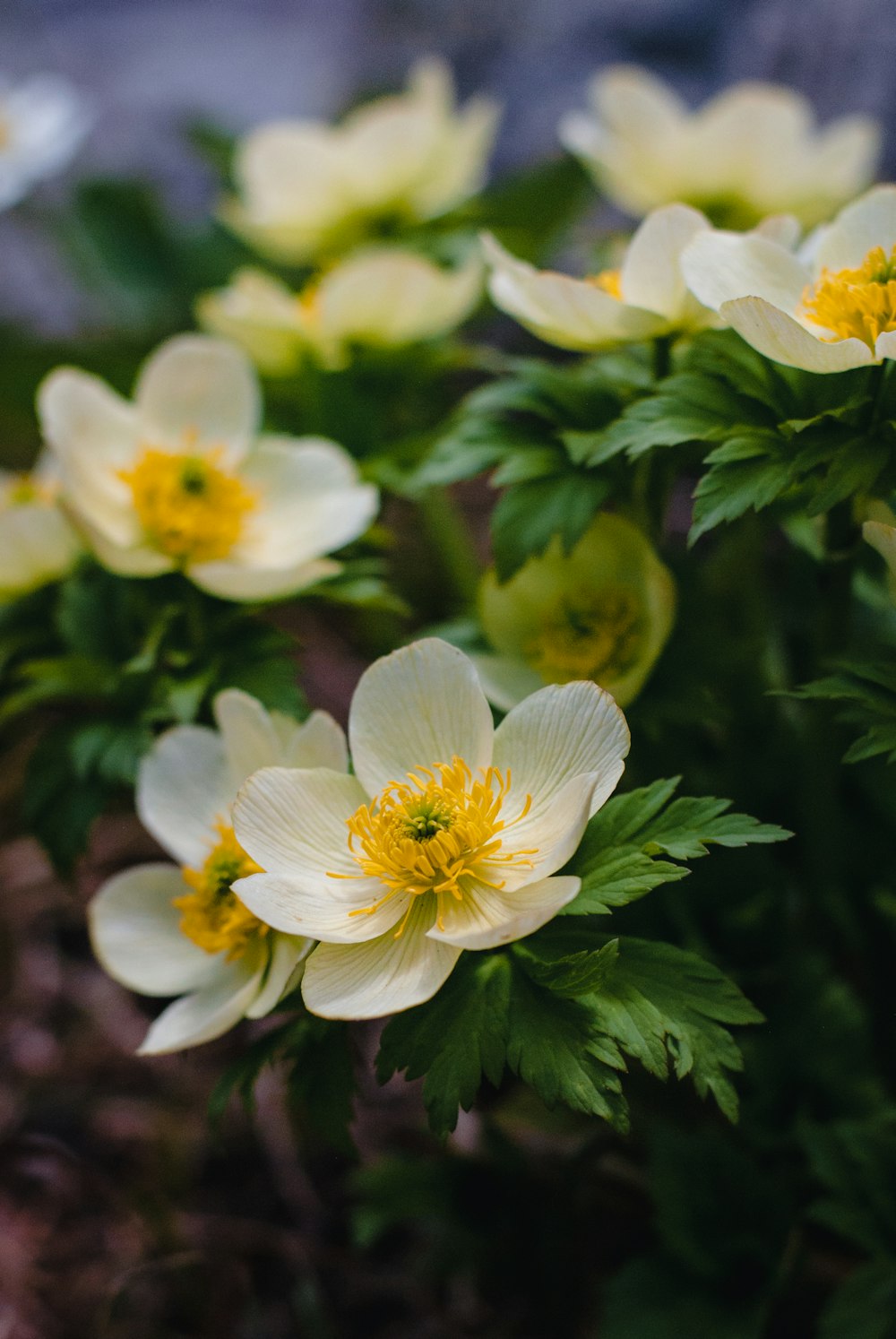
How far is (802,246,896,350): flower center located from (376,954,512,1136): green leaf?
1.78ft

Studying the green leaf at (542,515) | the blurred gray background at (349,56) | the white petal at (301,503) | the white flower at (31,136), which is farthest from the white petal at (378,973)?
the blurred gray background at (349,56)

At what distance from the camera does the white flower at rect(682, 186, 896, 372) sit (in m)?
0.77

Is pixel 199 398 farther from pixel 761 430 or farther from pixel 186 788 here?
pixel 761 430

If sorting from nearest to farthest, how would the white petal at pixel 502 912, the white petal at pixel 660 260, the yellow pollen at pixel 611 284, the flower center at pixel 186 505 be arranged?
the white petal at pixel 502 912, the white petal at pixel 660 260, the yellow pollen at pixel 611 284, the flower center at pixel 186 505

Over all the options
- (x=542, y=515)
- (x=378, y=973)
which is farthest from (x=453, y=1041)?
(x=542, y=515)

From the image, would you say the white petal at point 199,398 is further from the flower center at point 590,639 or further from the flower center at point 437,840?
the flower center at point 437,840

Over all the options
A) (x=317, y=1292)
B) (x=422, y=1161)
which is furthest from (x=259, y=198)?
(x=317, y=1292)

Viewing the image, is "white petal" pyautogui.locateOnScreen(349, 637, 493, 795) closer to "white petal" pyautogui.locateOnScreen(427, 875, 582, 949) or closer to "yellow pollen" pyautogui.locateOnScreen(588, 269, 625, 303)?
"white petal" pyautogui.locateOnScreen(427, 875, 582, 949)

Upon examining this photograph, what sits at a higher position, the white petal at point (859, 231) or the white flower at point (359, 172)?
the white petal at point (859, 231)

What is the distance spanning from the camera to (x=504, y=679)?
103 centimetres

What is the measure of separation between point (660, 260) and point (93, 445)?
625 millimetres

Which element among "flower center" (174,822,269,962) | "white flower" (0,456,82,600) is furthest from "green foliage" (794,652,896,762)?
"white flower" (0,456,82,600)

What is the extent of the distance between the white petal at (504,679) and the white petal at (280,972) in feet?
0.92

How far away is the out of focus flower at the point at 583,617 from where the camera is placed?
0.99 meters
